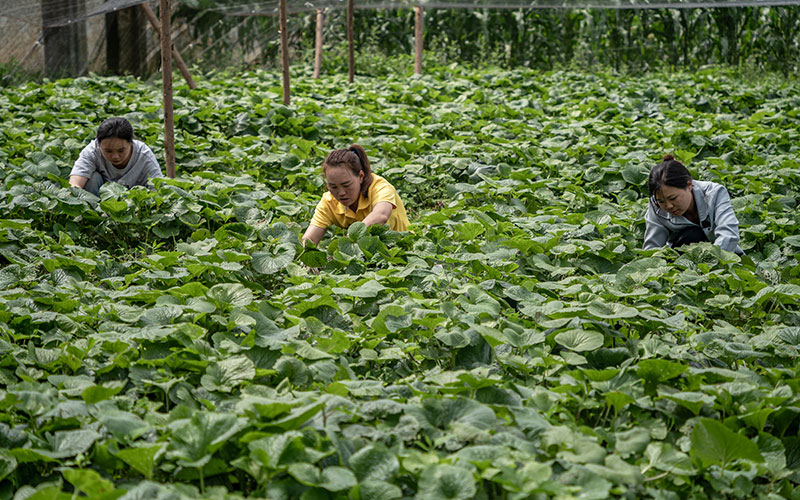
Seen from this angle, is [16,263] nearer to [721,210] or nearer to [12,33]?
[721,210]

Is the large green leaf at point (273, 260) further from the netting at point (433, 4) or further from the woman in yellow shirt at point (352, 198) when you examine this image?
the netting at point (433, 4)

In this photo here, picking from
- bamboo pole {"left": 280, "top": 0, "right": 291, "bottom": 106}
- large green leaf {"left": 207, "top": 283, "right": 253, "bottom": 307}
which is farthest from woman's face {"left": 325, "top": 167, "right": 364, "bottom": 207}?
bamboo pole {"left": 280, "top": 0, "right": 291, "bottom": 106}

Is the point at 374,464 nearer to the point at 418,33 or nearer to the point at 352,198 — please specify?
the point at 352,198

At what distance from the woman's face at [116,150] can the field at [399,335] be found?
0.34 meters

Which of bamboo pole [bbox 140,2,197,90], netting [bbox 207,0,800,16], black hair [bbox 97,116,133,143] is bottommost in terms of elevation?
black hair [bbox 97,116,133,143]

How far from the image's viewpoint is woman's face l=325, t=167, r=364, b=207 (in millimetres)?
4270

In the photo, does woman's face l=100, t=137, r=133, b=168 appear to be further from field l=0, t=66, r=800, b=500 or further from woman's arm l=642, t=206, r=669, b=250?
woman's arm l=642, t=206, r=669, b=250

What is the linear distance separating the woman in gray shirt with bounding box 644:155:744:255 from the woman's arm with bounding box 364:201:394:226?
138 centimetres

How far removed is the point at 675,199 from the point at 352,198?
1687mm

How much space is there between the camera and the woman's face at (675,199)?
13.9 ft

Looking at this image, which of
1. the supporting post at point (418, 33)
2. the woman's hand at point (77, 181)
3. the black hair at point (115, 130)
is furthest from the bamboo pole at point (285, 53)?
the supporting post at point (418, 33)

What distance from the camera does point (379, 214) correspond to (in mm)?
4289

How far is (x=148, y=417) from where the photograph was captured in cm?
221

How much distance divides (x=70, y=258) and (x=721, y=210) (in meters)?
3.23
